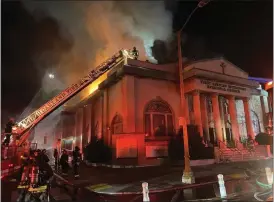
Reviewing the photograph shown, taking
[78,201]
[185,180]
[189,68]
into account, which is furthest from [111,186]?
A: [189,68]

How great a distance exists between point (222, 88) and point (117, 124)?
34.2 feet

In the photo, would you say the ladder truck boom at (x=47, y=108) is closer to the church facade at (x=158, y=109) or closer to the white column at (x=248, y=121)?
the church facade at (x=158, y=109)

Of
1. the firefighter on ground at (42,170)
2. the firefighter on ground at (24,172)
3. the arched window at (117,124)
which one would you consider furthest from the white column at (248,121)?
the firefighter on ground at (24,172)

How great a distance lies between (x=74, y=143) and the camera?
17.6m

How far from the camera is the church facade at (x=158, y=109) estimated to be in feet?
48.7

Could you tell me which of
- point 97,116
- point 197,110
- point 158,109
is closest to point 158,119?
point 158,109

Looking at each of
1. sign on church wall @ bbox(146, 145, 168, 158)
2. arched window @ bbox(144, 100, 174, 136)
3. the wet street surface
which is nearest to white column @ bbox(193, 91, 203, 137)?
arched window @ bbox(144, 100, 174, 136)

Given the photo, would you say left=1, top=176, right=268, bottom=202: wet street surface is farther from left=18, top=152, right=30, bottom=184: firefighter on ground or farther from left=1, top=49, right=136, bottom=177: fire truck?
left=18, top=152, right=30, bottom=184: firefighter on ground

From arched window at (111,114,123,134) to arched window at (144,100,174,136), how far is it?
6.32 ft

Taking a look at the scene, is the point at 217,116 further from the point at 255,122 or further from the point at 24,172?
the point at 24,172

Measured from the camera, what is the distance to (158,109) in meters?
16.6

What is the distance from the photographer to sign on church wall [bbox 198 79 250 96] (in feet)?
59.4

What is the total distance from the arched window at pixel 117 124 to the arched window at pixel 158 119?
1.93 meters

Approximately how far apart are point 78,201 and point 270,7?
12.5 metres
